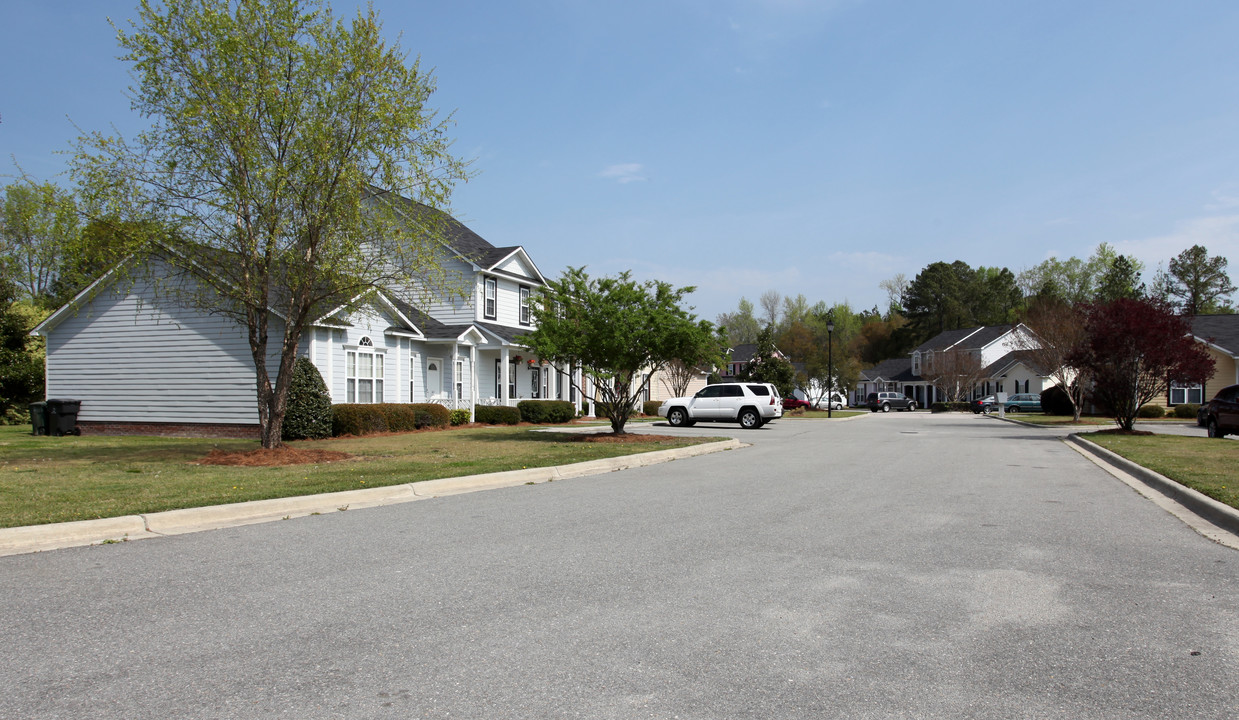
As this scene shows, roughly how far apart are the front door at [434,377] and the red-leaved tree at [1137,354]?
22.8 m

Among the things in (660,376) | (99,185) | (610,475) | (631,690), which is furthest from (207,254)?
(660,376)

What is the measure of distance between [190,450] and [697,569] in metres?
15.9

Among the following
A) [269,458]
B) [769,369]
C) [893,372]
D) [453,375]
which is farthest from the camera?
[893,372]

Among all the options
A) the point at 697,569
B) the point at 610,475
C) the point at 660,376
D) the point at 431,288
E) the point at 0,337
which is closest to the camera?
the point at 697,569

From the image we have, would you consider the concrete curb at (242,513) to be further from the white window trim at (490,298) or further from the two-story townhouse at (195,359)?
the white window trim at (490,298)

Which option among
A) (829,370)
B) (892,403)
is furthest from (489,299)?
(892,403)

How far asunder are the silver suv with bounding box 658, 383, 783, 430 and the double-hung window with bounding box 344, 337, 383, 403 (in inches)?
482

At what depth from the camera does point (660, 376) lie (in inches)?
1977

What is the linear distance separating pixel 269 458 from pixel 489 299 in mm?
19693

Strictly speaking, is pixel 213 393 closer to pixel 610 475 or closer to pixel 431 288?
pixel 431 288

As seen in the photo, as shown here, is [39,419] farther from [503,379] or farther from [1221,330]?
[1221,330]

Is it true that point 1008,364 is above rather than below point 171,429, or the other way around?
above

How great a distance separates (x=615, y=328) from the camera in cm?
2138

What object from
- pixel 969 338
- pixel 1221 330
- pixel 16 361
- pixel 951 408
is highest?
pixel 969 338
